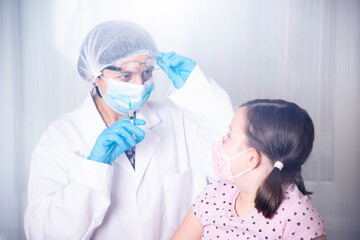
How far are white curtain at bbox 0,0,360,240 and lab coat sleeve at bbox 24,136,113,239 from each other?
716 millimetres

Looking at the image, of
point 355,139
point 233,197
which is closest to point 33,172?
point 233,197

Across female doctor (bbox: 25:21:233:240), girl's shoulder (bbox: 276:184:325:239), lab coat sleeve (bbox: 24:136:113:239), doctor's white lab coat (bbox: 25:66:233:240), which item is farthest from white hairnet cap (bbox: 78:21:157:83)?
girl's shoulder (bbox: 276:184:325:239)

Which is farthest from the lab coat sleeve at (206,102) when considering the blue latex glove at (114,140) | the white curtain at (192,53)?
the white curtain at (192,53)

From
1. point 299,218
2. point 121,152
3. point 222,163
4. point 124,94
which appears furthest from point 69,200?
point 299,218

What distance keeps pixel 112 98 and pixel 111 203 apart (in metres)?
0.41

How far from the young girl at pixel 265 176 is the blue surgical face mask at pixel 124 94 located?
376 millimetres

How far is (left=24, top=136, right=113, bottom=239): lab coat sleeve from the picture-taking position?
49.0 inches

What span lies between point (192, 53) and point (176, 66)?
0.46 meters

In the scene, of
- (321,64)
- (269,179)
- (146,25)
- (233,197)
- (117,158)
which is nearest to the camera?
(269,179)

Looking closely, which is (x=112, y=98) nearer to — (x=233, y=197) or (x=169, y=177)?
(x=169, y=177)

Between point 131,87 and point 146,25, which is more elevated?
point 146,25

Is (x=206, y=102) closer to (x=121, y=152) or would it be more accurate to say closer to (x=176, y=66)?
(x=176, y=66)

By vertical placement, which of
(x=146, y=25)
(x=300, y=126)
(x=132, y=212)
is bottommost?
(x=132, y=212)

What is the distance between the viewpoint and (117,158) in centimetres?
146
